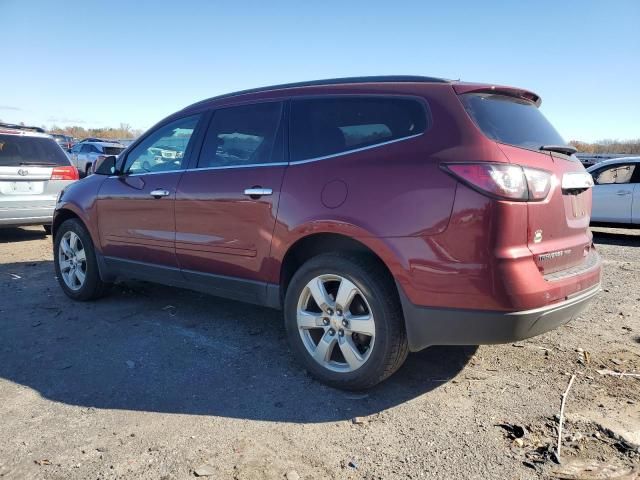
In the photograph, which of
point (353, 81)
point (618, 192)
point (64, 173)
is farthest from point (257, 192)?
point (618, 192)

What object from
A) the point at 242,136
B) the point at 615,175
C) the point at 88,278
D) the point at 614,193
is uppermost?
the point at 242,136

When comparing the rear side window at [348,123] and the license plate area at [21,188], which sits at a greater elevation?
the rear side window at [348,123]

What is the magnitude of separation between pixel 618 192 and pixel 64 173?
1043cm

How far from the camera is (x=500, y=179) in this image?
8.72 feet

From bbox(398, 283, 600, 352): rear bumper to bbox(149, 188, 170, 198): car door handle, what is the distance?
233 cm

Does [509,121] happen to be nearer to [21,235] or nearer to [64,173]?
[64,173]

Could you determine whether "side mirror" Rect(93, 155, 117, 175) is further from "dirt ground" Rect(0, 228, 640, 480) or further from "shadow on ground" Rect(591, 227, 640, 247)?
"shadow on ground" Rect(591, 227, 640, 247)

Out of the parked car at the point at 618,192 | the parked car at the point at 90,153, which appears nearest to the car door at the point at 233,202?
the parked car at the point at 618,192

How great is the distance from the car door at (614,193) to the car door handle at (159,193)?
9.04m

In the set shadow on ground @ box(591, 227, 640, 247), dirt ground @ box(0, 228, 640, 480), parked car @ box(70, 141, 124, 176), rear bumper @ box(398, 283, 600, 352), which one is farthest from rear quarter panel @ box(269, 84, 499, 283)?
Answer: parked car @ box(70, 141, 124, 176)

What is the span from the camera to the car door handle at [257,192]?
3529 mm

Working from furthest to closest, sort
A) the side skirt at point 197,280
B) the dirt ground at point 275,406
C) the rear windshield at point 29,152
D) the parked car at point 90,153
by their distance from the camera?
1. the parked car at point 90,153
2. the rear windshield at point 29,152
3. the side skirt at point 197,280
4. the dirt ground at point 275,406

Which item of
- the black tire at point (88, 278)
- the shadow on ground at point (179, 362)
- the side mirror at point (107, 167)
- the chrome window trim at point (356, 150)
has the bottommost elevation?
the shadow on ground at point (179, 362)

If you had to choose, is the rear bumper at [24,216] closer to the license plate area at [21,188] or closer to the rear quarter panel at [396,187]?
Answer: the license plate area at [21,188]
